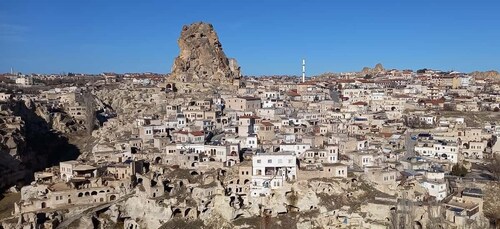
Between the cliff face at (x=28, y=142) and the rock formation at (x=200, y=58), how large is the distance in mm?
22329

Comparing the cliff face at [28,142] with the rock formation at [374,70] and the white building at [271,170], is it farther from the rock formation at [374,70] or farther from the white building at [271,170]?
the rock formation at [374,70]

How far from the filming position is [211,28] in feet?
299

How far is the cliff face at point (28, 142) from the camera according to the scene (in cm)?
5454

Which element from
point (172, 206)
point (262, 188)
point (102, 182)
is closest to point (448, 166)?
point (262, 188)

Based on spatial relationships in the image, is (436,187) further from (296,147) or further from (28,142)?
(28,142)

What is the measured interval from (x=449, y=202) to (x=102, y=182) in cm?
2927

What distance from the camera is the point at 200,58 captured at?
87.1 meters

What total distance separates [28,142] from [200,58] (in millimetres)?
34341

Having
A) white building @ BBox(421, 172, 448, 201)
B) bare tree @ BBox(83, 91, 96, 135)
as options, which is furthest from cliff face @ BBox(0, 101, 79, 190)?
white building @ BBox(421, 172, 448, 201)

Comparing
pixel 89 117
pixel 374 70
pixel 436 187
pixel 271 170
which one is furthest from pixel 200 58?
pixel 374 70

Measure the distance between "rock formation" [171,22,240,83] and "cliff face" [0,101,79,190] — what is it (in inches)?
879

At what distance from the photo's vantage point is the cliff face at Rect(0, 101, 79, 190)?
54541 millimetres

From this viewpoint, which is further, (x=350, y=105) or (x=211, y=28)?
(x=211, y=28)

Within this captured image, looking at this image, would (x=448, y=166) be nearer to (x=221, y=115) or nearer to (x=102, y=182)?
(x=221, y=115)
